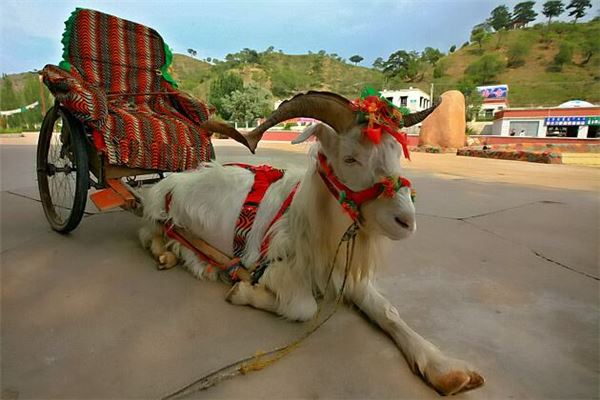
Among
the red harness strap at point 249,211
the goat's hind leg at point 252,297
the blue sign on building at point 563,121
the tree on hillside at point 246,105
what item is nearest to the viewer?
the goat's hind leg at point 252,297

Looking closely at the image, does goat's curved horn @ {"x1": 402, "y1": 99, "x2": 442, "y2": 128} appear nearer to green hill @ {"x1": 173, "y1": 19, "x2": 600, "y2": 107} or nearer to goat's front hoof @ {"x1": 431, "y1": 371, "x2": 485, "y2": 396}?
goat's front hoof @ {"x1": 431, "y1": 371, "x2": 485, "y2": 396}

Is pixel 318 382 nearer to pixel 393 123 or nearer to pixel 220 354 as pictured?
pixel 220 354

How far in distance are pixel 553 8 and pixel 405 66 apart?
133 ft

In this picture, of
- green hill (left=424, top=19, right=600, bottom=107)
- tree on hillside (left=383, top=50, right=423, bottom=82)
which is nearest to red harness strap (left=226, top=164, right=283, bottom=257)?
green hill (left=424, top=19, right=600, bottom=107)

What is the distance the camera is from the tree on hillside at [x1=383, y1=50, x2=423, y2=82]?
7312 cm

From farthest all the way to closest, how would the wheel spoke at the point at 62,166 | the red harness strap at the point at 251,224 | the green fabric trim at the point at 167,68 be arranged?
the green fabric trim at the point at 167,68 < the wheel spoke at the point at 62,166 < the red harness strap at the point at 251,224

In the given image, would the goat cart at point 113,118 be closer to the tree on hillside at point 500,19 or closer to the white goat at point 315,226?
the white goat at point 315,226

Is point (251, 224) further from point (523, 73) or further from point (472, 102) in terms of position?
point (523, 73)

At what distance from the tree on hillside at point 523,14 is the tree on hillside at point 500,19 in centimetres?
157

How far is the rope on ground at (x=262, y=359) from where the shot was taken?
1.22 m

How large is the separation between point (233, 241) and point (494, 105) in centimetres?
5217

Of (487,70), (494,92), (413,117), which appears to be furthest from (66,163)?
(487,70)

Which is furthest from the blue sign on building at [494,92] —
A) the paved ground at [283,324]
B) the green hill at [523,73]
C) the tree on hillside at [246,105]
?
the paved ground at [283,324]

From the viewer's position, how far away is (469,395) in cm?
121
